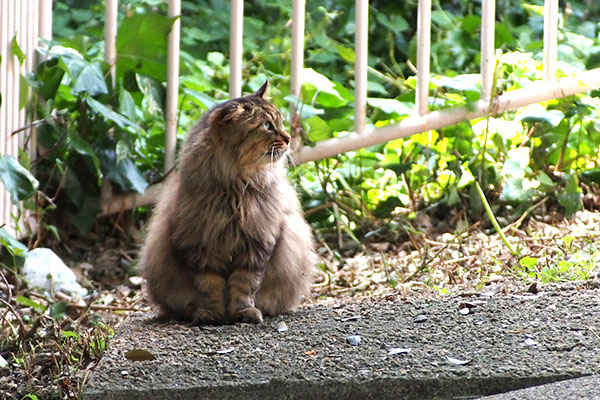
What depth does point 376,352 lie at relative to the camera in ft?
10.2

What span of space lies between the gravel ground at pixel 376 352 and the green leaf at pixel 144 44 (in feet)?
5.94

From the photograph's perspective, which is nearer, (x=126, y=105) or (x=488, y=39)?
(x=126, y=105)

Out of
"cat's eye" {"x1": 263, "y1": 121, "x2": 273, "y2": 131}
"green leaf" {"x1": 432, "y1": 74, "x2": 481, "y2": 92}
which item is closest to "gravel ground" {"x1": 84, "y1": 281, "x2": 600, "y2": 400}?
"cat's eye" {"x1": 263, "y1": 121, "x2": 273, "y2": 131}

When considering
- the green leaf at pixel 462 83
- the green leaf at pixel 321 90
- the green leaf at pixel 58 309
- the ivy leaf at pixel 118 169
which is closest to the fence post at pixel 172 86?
the ivy leaf at pixel 118 169

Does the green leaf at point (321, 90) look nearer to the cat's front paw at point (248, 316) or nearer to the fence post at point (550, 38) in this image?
the fence post at point (550, 38)

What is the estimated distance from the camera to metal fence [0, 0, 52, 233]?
180 inches

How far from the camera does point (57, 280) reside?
15.5 feet

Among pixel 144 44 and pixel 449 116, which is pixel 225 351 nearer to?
pixel 144 44

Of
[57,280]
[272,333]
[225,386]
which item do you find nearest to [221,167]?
[272,333]

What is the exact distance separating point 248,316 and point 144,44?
197 centimetres

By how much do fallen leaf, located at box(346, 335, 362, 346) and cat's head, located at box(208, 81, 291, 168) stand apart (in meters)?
0.77

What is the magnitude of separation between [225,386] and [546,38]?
3.05m

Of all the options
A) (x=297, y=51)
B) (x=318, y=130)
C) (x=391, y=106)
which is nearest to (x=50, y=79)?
(x=297, y=51)

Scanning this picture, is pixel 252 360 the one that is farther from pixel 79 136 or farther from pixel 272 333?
pixel 79 136
